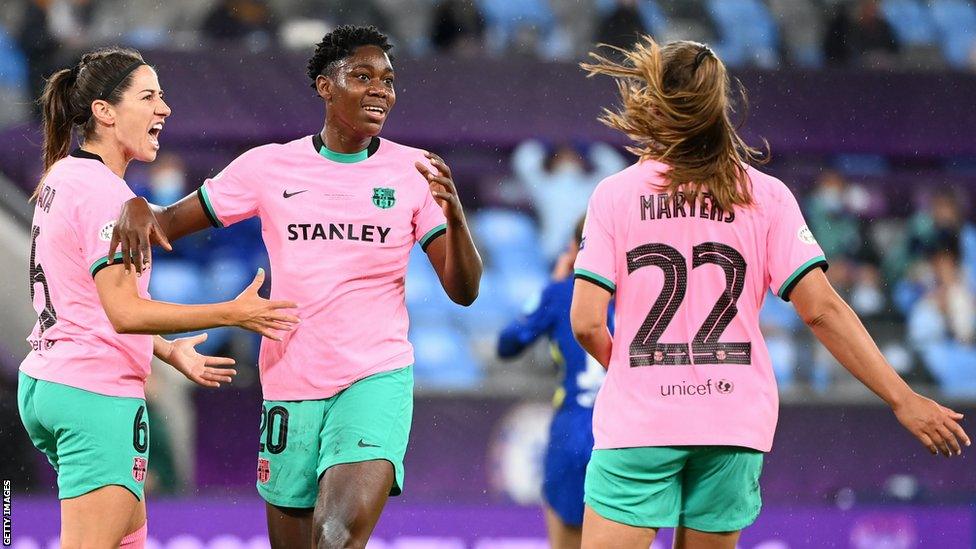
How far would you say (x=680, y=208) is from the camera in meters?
3.69

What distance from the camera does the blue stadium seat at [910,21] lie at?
11.9 metres

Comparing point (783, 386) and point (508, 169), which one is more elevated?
point (508, 169)

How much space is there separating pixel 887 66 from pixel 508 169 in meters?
3.18

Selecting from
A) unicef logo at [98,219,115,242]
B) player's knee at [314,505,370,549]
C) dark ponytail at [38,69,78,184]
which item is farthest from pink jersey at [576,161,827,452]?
dark ponytail at [38,69,78,184]

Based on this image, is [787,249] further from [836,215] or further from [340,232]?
[836,215]

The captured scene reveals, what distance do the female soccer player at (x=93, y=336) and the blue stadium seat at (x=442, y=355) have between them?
19.3ft

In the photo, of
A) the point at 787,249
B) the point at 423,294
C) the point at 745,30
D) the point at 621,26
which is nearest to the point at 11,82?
the point at 423,294

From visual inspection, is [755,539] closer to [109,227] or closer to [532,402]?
[532,402]

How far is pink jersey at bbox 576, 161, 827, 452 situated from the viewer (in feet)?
12.0

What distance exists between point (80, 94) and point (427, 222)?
1.21m

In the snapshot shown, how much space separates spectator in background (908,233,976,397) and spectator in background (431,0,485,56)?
167 inches

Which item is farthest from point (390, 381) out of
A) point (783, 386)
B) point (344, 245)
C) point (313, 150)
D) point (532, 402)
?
point (783, 386)

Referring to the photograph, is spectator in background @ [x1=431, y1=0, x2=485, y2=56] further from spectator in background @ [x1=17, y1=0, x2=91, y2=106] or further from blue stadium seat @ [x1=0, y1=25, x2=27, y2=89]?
blue stadium seat @ [x1=0, y1=25, x2=27, y2=89]

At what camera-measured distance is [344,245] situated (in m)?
4.41
